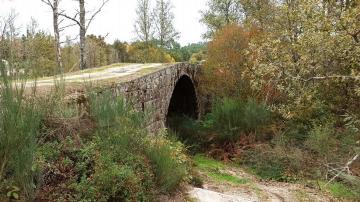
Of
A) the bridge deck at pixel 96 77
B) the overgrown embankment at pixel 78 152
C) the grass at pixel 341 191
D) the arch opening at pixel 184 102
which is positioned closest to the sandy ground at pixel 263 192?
the grass at pixel 341 191

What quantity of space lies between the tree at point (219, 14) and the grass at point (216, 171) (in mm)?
17973

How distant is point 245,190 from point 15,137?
6556 millimetres

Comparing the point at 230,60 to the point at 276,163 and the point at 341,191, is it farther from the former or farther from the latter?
the point at 341,191

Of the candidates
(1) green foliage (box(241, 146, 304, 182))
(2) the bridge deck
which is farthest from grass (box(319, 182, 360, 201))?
(2) the bridge deck

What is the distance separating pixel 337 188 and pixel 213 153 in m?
5.63

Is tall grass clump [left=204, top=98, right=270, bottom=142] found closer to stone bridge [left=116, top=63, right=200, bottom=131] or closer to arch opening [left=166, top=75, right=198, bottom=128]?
stone bridge [left=116, top=63, right=200, bottom=131]

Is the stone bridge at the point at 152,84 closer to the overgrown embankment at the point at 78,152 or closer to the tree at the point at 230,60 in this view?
the overgrown embankment at the point at 78,152

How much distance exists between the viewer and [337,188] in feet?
33.8

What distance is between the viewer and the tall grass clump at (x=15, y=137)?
4.25 metres

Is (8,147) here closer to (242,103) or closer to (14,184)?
(14,184)

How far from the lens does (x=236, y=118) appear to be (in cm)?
1546

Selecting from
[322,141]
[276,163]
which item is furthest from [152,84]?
[322,141]

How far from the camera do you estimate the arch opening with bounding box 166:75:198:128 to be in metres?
19.6

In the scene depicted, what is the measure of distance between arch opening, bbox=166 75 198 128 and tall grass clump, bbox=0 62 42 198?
14.5 m
